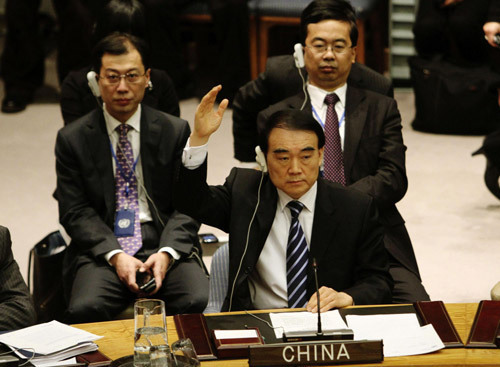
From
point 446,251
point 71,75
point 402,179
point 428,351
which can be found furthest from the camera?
point 446,251

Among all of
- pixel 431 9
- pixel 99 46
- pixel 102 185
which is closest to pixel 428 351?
pixel 102 185

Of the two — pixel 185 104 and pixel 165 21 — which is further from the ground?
pixel 165 21

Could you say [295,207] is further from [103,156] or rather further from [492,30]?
[492,30]

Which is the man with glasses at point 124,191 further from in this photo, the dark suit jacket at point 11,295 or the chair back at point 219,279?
the dark suit jacket at point 11,295

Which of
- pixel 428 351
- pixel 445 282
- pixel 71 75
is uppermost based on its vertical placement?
pixel 71 75

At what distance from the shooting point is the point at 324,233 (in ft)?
10.7

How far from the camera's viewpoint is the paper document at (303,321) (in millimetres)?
2725

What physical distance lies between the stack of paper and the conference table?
0.19 ft

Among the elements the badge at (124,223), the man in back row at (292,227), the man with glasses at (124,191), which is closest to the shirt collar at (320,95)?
the man with glasses at (124,191)

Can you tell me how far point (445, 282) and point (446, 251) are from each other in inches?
15.9

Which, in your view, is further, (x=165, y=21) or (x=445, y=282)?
(x=165, y=21)

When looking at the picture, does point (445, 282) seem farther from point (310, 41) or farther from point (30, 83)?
point (30, 83)

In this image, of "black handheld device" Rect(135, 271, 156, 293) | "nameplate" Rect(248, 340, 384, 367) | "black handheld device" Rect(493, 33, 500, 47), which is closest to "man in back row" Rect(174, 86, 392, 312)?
"black handheld device" Rect(135, 271, 156, 293)

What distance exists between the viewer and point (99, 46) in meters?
3.94
